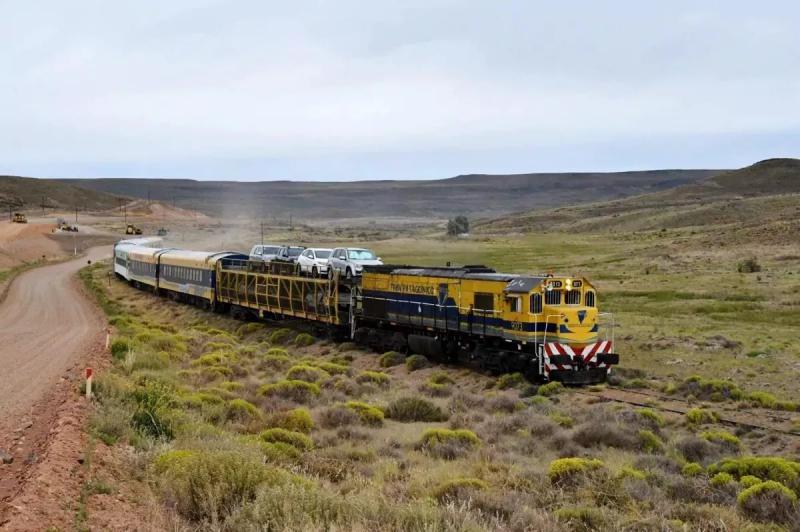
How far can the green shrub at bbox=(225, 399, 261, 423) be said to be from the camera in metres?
18.2

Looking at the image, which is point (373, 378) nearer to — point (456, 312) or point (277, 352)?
point (456, 312)

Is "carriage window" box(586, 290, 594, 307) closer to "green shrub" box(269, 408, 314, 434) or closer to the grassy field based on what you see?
the grassy field

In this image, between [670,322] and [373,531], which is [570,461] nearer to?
[373,531]

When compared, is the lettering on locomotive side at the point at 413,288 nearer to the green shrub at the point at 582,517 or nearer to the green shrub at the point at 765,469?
the green shrub at the point at 765,469

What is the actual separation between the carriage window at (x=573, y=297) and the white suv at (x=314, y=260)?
14.4 metres

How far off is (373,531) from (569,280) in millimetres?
16013

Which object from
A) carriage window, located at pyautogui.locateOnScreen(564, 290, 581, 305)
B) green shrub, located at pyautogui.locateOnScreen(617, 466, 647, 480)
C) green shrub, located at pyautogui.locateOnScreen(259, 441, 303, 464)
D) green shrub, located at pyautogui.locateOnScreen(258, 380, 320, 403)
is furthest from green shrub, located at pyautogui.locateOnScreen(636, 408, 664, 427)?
green shrub, located at pyautogui.locateOnScreen(258, 380, 320, 403)

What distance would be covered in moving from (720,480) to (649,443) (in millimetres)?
3195

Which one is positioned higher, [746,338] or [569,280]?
[569,280]

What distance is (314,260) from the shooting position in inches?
1539

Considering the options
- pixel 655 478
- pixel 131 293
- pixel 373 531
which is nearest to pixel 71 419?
pixel 373 531

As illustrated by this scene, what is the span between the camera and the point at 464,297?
26797mm

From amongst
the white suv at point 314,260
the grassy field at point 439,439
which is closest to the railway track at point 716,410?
the grassy field at point 439,439

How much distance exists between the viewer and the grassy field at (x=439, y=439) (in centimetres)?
1079
